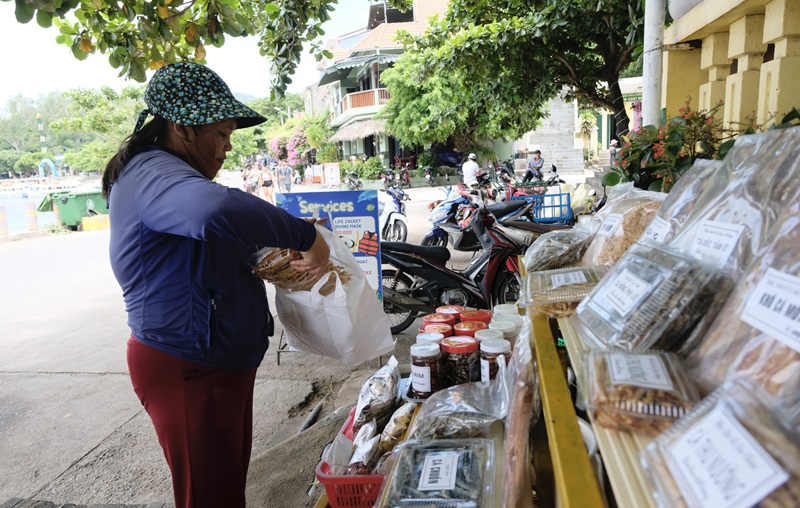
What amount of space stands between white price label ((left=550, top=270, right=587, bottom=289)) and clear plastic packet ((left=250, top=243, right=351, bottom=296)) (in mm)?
899

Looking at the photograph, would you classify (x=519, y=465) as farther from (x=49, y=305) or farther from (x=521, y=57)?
(x=49, y=305)

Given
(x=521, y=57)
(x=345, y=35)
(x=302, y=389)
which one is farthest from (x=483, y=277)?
(x=345, y=35)

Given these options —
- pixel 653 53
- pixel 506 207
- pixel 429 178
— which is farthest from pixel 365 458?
pixel 429 178

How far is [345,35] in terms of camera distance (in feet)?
133

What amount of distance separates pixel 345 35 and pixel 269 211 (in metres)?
42.8

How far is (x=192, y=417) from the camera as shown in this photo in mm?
1601

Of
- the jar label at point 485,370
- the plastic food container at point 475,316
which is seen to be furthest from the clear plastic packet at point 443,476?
the plastic food container at point 475,316

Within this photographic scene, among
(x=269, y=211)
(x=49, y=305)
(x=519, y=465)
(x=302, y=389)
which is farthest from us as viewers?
(x=49, y=305)

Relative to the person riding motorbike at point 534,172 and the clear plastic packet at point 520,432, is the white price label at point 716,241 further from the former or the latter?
the person riding motorbike at point 534,172

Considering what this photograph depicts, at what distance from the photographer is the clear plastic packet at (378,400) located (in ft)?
6.27

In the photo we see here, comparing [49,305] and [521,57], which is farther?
[49,305]

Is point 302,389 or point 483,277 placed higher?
point 483,277

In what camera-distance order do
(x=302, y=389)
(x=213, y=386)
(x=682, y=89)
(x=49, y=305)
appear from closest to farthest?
1. (x=213, y=386)
2. (x=682, y=89)
3. (x=302, y=389)
4. (x=49, y=305)

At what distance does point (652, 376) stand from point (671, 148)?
1448 mm
